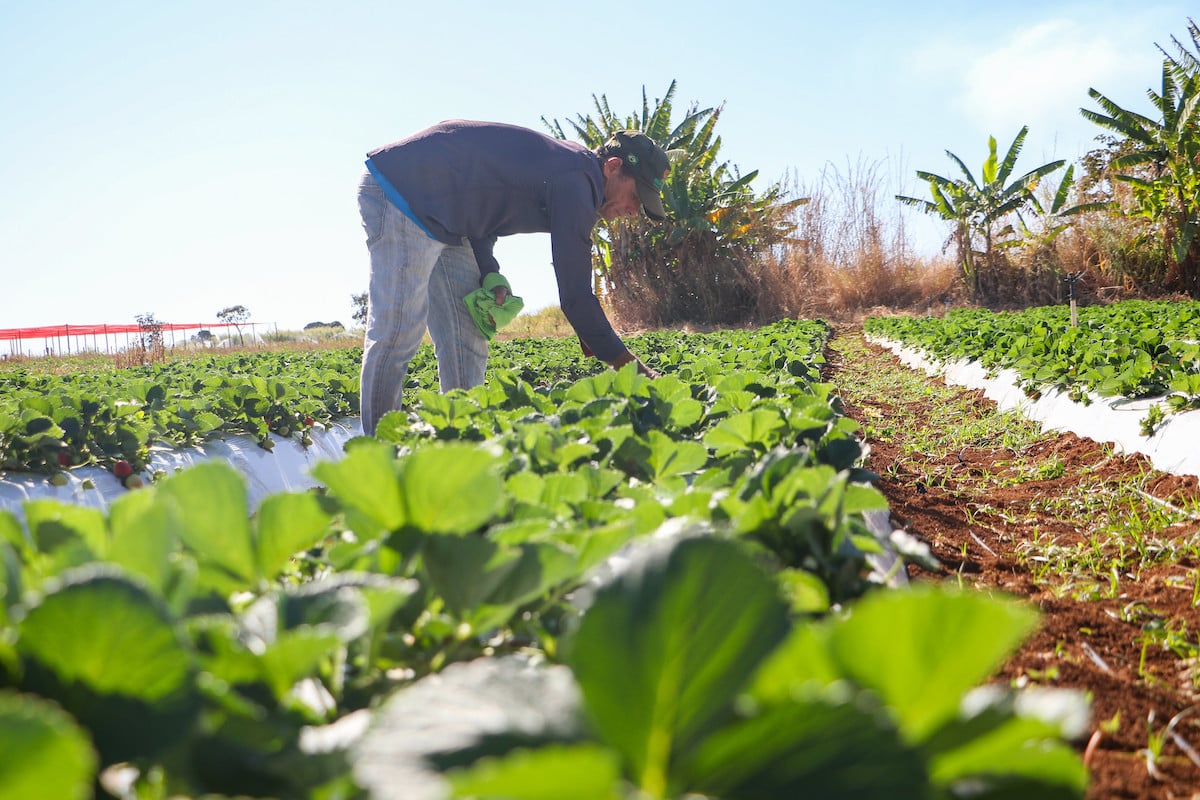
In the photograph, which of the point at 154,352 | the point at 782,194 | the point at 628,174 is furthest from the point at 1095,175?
the point at 154,352

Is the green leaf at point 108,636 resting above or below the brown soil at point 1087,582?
above

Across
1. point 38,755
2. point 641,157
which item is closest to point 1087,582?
point 641,157

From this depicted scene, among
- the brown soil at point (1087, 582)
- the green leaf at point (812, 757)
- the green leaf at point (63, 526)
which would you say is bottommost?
the brown soil at point (1087, 582)

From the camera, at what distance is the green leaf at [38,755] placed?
310 mm

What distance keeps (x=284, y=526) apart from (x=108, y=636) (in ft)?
0.91

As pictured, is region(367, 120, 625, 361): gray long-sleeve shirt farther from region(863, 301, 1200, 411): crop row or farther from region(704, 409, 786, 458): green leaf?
region(863, 301, 1200, 411): crop row

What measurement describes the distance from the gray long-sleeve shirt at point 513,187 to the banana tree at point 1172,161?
68.4 feet

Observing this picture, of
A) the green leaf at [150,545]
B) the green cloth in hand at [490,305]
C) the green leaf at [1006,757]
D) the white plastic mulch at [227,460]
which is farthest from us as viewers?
the green cloth in hand at [490,305]

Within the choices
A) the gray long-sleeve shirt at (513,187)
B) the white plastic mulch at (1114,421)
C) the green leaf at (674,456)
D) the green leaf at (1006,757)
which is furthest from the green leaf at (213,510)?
the white plastic mulch at (1114,421)

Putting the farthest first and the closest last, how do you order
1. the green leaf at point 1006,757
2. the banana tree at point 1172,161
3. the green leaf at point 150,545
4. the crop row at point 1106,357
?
the banana tree at point 1172,161 < the crop row at point 1106,357 < the green leaf at point 150,545 < the green leaf at point 1006,757

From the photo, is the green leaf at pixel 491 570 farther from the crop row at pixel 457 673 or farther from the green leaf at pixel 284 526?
the green leaf at pixel 284 526

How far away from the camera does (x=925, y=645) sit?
0.39 metres

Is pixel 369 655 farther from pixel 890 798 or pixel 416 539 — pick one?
pixel 890 798

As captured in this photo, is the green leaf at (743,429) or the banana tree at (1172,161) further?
the banana tree at (1172,161)
